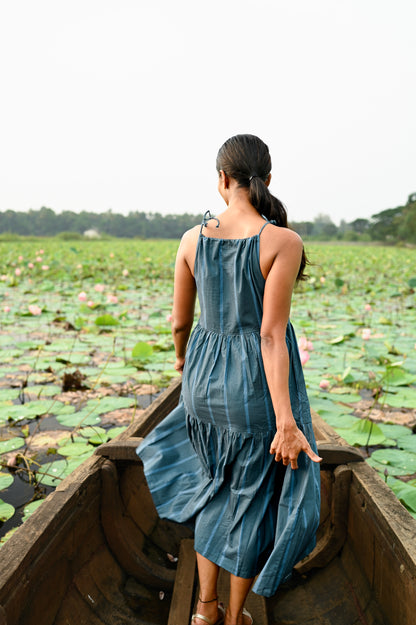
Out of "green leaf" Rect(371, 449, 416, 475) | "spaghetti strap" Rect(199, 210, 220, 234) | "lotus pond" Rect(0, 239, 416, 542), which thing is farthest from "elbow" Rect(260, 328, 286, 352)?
"green leaf" Rect(371, 449, 416, 475)

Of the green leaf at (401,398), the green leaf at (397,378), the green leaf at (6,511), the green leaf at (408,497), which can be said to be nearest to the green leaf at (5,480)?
the green leaf at (6,511)

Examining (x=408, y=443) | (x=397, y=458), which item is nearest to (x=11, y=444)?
(x=397, y=458)

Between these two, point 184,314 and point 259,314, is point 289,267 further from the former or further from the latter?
point 184,314

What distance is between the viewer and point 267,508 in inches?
39.4

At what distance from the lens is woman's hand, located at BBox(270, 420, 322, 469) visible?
3.01ft

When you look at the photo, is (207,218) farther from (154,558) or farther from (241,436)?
(154,558)

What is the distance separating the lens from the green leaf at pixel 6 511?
5.07ft

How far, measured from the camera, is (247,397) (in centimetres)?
97

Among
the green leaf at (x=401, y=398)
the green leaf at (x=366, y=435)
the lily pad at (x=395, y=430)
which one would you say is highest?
the green leaf at (x=366, y=435)

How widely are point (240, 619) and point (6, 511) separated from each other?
894mm

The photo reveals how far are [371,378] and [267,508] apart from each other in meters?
2.18

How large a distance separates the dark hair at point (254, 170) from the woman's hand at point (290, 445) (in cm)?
37

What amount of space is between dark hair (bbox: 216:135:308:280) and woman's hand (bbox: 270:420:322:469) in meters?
0.37

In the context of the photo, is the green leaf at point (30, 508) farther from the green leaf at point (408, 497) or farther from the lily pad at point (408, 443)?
the lily pad at point (408, 443)
